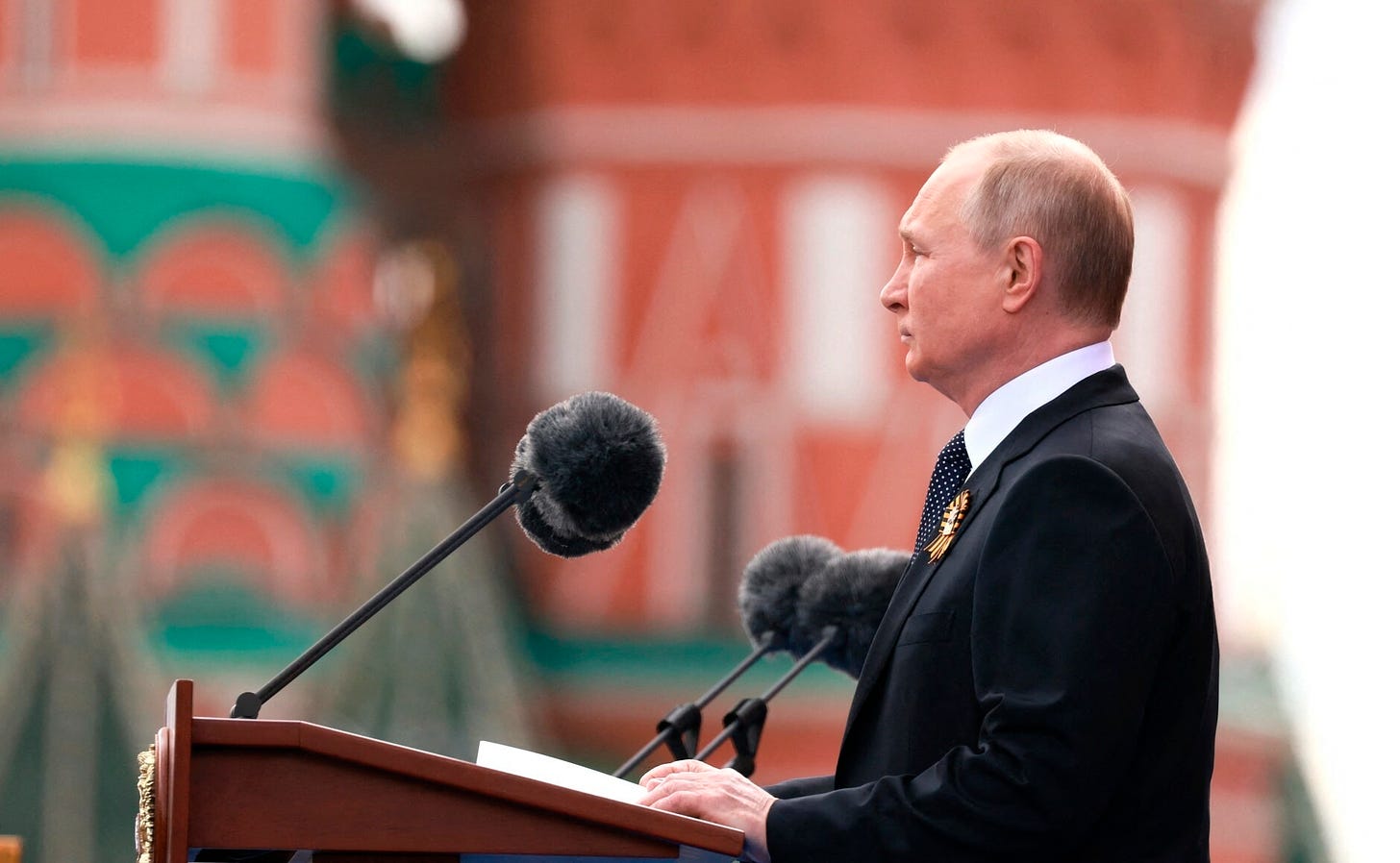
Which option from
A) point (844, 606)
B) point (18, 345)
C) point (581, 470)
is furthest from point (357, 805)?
point (18, 345)

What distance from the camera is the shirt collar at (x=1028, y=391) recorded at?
209cm

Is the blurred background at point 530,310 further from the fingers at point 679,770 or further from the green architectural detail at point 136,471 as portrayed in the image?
the fingers at point 679,770

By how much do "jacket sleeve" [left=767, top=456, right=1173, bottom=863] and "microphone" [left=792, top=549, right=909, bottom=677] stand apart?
0.70 meters

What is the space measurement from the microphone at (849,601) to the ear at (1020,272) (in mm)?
650

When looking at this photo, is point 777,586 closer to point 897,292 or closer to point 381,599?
point 897,292

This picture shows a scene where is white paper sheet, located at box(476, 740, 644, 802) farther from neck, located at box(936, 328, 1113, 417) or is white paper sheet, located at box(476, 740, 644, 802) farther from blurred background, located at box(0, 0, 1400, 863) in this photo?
blurred background, located at box(0, 0, 1400, 863)

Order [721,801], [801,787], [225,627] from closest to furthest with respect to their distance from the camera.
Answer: [721,801] < [801,787] < [225,627]

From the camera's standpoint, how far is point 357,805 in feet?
5.85

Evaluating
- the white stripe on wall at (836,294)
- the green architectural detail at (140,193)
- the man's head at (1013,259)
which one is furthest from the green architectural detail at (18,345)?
the man's head at (1013,259)

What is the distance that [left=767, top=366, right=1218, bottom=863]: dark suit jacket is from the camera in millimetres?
1834

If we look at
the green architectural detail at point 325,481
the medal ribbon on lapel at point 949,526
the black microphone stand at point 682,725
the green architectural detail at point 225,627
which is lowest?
the black microphone stand at point 682,725

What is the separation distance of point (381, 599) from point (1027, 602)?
0.62 metres

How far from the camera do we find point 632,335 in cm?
1001

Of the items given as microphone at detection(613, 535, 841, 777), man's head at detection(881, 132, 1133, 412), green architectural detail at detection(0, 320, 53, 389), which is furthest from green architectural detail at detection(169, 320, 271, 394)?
man's head at detection(881, 132, 1133, 412)
